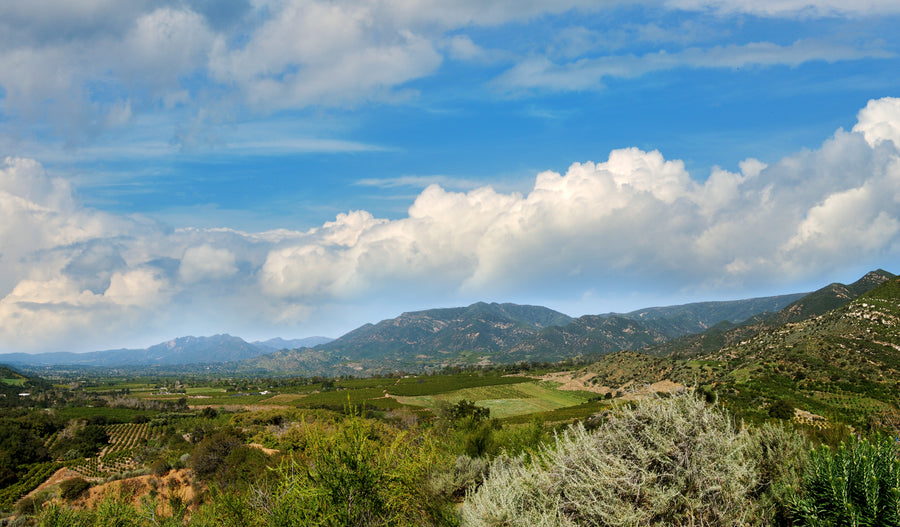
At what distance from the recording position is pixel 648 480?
9219 mm

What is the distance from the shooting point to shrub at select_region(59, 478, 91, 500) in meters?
45.1

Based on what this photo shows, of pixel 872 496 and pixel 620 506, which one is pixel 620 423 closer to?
pixel 620 506

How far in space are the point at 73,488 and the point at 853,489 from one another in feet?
213

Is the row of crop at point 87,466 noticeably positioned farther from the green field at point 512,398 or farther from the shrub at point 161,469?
the green field at point 512,398

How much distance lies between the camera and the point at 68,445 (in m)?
81.4

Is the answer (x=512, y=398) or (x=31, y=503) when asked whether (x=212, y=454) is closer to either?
(x=31, y=503)

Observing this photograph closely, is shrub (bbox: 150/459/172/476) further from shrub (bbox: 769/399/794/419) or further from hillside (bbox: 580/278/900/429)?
shrub (bbox: 769/399/794/419)

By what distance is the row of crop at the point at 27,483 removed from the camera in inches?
2083

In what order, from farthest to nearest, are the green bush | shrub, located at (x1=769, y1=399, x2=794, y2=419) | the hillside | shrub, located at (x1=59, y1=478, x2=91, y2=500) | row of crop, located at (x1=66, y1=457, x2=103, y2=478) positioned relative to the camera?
row of crop, located at (x1=66, y1=457, x2=103, y2=478) < the hillside < shrub, located at (x1=769, y1=399, x2=794, y2=419) < shrub, located at (x1=59, y1=478, x2=91, y2=500) < the green bush

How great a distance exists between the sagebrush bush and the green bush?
107cm

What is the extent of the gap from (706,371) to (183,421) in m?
123

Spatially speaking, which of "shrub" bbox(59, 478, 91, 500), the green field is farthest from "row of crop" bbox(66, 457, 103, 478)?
the green field

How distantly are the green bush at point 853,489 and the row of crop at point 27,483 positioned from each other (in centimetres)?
7342

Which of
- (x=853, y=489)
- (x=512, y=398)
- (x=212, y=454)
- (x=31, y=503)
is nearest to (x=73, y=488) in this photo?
(x=31, y=503)
